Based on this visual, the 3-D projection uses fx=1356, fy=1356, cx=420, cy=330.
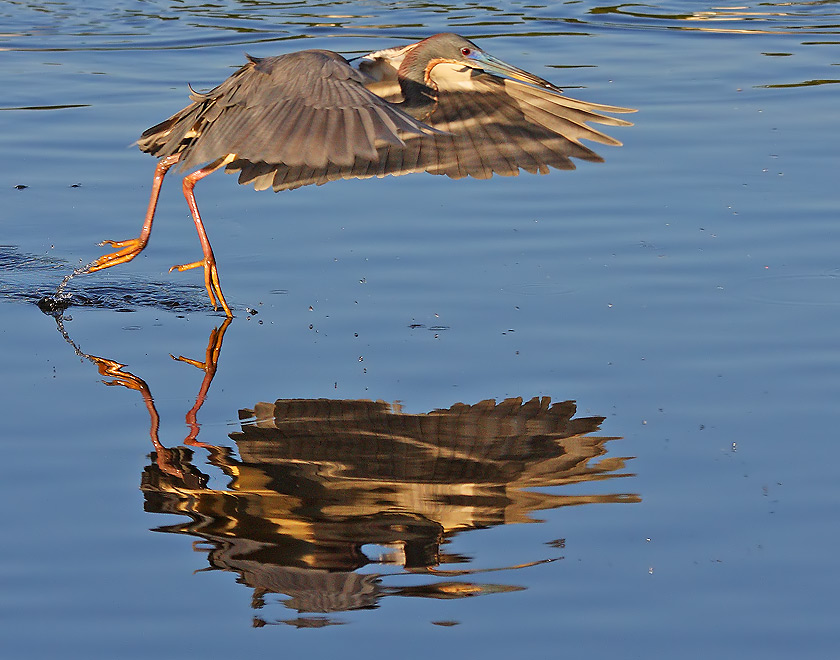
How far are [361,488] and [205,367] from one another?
4.54ft

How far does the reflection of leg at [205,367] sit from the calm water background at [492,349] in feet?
0.12

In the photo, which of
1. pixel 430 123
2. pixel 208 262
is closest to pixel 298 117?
pixel 208 262

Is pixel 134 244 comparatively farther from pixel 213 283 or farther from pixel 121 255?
pixel 213 283

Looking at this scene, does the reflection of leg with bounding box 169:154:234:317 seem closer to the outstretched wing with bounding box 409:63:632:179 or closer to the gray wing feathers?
the gray wing feathers

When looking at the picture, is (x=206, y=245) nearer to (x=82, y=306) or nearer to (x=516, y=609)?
(x=82, y=306)

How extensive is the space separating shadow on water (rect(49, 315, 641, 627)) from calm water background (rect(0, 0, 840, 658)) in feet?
0.19

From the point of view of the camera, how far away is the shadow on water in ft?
12.8

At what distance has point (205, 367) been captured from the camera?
559cm

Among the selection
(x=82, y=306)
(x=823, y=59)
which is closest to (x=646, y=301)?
(x=82, y=306)

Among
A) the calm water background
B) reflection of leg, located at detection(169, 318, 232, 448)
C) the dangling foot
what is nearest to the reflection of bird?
the dangling foot

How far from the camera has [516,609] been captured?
3.75 metres

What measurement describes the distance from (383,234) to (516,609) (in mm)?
3698

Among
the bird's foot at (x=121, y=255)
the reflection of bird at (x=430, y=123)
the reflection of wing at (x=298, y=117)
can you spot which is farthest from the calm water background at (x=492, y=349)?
the reflection of wing at (x=298, y=117)

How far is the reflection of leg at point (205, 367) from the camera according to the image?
4.94m
